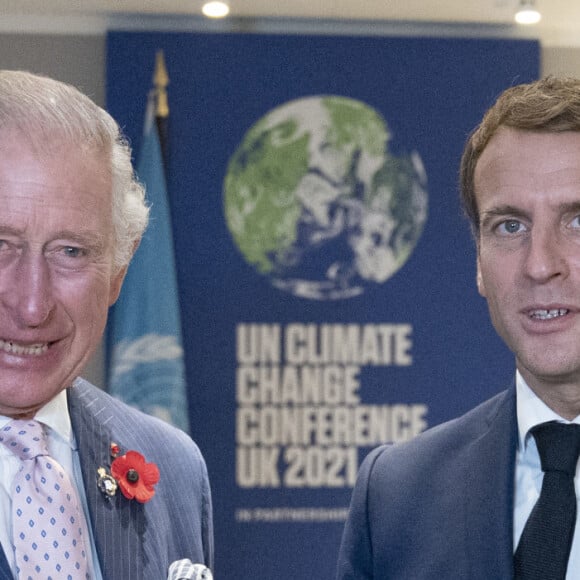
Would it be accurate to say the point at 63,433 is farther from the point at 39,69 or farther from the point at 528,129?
the point at 39,69

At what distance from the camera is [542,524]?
1.60 metres

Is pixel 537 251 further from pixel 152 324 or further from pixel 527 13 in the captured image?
pixel 527 13

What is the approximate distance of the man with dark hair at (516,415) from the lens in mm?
1605

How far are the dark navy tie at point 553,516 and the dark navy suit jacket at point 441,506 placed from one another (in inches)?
1.3

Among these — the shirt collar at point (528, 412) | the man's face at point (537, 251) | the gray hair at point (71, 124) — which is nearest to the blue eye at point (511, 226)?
the man's face at point (537, 251)

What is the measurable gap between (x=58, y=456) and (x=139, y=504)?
0.16 meters

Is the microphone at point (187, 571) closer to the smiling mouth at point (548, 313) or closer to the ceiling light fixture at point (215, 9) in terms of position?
the smiling mouth at point (548, 313)

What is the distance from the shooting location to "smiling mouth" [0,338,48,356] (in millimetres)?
1516

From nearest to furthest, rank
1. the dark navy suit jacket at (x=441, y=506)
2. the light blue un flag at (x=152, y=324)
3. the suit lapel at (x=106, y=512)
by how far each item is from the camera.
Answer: the suit lapel at (x=106, y=512) → the dark navy suit jacket at (x=441, y=506) → the light blue un flag at (x=152, y=324)

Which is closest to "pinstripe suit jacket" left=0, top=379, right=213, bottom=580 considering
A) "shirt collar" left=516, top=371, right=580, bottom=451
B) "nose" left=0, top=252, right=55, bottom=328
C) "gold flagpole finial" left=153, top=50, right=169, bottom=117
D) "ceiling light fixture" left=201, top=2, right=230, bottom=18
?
"nose" left=0, top=252, right=55, bottom=328

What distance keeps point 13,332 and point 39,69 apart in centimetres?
398

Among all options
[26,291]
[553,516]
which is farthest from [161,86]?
[553,516]

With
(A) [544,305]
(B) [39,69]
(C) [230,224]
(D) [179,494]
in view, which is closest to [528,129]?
(A) [544,305]

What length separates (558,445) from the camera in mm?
1646
